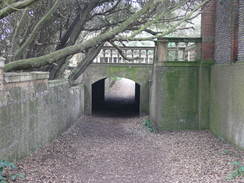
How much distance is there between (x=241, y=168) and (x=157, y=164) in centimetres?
212

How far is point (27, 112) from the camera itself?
743cm

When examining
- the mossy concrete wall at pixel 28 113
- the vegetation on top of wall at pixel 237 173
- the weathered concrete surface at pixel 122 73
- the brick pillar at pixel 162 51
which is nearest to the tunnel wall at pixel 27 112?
the mossy concrete wall at pixel 28 113

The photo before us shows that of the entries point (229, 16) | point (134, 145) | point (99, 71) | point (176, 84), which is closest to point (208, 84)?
point (176, 84)

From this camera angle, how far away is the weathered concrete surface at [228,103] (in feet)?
27.3

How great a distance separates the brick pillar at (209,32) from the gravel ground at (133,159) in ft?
9.13

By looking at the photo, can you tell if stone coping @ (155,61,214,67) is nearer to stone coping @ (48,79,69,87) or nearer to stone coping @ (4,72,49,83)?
stone coping @ (48,79,69,87)

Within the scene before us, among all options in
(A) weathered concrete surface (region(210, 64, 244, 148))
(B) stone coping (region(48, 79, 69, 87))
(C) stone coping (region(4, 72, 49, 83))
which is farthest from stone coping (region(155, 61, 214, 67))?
(C) stone coping (region(4, 72, 49, 83))

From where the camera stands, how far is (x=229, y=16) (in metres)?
9.70

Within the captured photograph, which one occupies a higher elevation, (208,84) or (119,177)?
(208,84)

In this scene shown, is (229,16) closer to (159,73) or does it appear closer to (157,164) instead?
(159,73)

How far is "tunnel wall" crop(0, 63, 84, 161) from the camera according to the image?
6176 millimetres

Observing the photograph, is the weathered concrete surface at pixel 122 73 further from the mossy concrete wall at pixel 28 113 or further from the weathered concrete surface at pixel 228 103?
the weathered concrete surface at pixel 228 103

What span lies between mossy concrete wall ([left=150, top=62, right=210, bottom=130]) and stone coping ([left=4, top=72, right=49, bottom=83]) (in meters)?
4.90

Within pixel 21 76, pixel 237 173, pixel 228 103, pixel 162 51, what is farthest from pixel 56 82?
pixel 237 173
